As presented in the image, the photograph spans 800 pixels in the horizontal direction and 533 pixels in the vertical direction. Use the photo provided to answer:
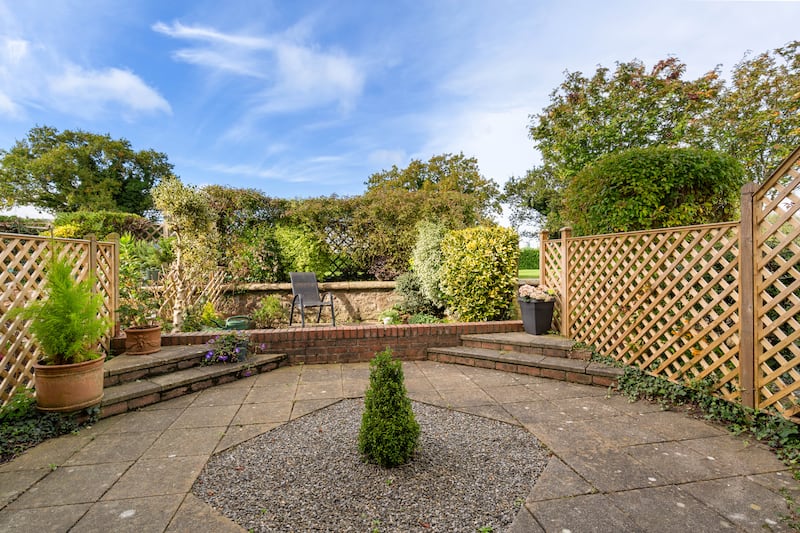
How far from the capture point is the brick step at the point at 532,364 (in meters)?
3.60

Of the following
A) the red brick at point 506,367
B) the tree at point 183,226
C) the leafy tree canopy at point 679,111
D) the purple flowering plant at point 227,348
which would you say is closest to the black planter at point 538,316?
the red brick at point 506,367

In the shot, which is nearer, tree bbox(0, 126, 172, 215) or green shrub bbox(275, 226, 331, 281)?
green shrub bbox(275, 226, 331, 281)

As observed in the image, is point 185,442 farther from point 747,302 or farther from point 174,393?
point 747,302

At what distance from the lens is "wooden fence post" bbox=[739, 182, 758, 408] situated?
2.60 metres

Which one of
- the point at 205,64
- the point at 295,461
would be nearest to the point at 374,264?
the point at 205,64

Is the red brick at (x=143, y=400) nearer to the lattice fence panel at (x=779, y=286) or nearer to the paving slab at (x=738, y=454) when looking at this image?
the paving slab at (x=738, y=454)

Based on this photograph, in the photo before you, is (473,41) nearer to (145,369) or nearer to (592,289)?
(592,289)

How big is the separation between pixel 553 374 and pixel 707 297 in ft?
5.13

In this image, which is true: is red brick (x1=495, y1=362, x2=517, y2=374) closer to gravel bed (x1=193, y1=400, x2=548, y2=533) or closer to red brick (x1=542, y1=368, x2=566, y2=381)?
red brick (x1=542, y1=368, x2=566, y2=381)

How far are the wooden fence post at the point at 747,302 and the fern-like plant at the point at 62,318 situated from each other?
15.5ft

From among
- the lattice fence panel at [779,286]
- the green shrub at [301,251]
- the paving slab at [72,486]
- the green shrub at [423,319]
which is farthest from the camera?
the green shrub at [301,251]

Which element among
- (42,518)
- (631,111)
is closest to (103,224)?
(42,518)

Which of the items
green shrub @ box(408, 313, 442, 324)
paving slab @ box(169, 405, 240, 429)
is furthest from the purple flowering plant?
green shrub @ box(408, 313, 442, 324)

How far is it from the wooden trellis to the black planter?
0.16 metres
